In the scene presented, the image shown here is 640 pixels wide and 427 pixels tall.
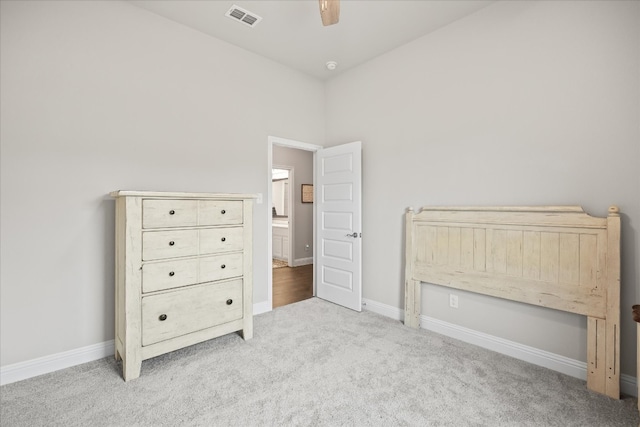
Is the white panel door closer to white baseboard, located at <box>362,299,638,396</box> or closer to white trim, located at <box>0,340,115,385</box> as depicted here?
white baseboard, located at <box>362,299,638,396</box>

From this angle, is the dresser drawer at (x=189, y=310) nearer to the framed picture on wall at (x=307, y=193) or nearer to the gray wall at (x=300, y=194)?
the gray wall at (x=300, y=194)

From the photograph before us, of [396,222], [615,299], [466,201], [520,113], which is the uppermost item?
[520,113]

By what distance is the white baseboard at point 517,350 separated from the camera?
6.54 ft

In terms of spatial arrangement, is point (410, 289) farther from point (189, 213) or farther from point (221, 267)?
point (189, 213)

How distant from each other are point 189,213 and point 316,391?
160cm

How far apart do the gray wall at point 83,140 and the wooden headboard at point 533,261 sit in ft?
7.45

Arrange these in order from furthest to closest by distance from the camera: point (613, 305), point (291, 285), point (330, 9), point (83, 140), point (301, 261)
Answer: point (301, 261) < point (291, 285) < point (83, 140) < point (613, 305) < point (330, 9)

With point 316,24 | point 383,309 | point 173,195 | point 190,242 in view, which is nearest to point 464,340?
point 383,309

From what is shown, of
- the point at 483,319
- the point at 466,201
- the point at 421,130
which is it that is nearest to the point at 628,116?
the point at 466,201

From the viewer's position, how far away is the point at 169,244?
2.26 meters

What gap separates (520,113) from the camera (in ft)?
7.89

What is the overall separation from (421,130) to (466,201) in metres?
0.88

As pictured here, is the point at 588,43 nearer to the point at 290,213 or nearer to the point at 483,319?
the point at 483,319

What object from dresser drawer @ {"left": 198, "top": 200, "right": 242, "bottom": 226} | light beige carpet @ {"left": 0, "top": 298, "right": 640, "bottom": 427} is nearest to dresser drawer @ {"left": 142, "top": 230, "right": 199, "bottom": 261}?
dresser drawer @ {"left": 198, "top": 200, "right": 242, "bottom": 226}
